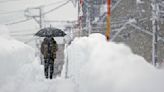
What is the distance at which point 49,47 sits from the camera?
50.0 ft

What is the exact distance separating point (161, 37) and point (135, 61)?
52.9ft

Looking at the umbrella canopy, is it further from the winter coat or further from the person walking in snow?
the winter coat

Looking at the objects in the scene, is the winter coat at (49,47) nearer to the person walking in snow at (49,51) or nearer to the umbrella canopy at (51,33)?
the person walking in snow at (49,51)

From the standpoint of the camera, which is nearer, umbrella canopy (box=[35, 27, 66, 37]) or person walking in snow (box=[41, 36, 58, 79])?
person walking in snow (box=[41, 36, 58, 79])

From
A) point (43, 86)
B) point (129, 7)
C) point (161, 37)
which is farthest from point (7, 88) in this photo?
point (129, 7)

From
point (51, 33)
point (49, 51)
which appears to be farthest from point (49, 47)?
point (51, 33)

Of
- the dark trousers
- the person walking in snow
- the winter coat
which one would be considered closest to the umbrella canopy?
the person walking in snow

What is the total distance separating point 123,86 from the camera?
3.38 metres

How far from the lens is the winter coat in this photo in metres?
15.2

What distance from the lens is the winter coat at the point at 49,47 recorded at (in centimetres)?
1521

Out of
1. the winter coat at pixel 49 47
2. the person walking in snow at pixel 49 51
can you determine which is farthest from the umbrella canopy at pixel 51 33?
the winter coat at pixel 49 47

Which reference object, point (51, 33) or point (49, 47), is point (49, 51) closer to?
point (49, 47)

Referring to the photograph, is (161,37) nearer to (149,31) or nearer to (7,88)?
(149,31)

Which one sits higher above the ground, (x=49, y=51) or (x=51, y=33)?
(x=51, y=33)
